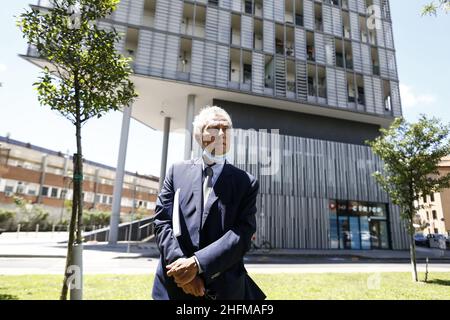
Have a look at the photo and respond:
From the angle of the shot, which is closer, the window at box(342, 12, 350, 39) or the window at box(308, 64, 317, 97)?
the window at box(308, 64, 317, 97)

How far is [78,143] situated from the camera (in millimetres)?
5191

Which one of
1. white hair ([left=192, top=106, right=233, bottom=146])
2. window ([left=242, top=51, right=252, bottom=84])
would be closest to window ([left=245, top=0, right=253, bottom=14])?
window ([left=242, top=51, right=252, bottom=84])

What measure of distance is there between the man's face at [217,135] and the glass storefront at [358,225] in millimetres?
23278

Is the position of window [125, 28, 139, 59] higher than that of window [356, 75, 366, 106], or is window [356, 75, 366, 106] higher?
window [125, 28, 139, 59]

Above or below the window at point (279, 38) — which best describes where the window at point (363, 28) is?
above

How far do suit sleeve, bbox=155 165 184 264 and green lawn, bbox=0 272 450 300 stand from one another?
4.97 meters

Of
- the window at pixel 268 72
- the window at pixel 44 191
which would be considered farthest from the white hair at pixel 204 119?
the window at pixel 44 191

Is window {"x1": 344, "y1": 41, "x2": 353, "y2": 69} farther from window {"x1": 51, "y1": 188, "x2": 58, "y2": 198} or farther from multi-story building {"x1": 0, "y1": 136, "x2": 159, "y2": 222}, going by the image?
window {"x1": 51, "y1": 188, "x2": 58, "y2": 198}

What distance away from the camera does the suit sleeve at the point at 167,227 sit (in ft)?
6.08

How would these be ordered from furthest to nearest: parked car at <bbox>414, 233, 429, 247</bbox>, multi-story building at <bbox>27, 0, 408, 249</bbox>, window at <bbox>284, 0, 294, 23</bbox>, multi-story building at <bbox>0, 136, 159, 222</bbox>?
multi-story building at <bbox>0, 136, 159, 222</bbox> < parked car at <bbox>414, 233, 429, 247</bbox> < window at <bbox>284, 0, 294, 23</bbox> < multi-story building at <bbox>27, 0, 408, 249</bbox>

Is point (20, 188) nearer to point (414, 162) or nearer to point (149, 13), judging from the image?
point (149, 13)

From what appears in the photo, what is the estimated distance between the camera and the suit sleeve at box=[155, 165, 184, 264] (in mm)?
1853

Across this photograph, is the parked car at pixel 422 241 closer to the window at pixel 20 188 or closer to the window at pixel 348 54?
the window at pixel 348 54
